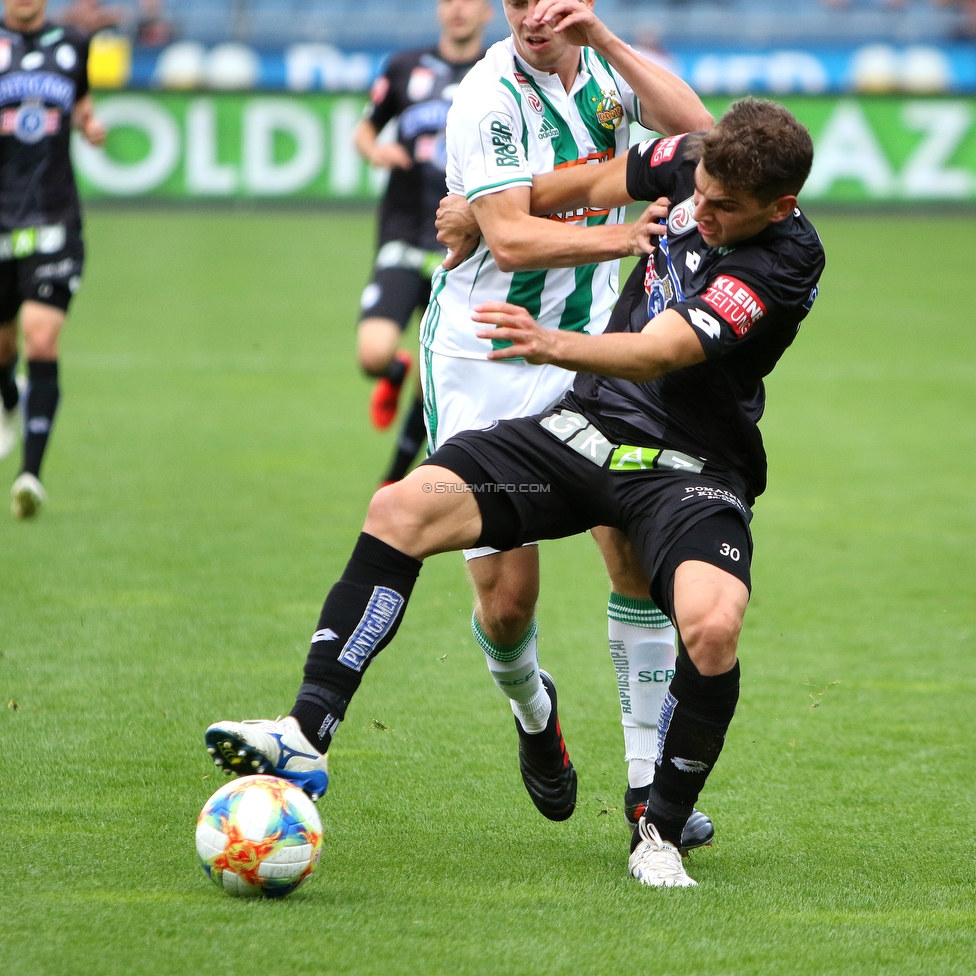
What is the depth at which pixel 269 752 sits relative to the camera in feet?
10.6

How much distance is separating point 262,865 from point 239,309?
38.8 ft

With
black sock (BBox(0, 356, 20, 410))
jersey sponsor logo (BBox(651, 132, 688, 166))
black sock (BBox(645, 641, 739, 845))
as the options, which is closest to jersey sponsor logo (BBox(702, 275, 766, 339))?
jersey sponsor logo (BBox(651, 132, 688, 166))

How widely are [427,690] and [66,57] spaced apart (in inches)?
170

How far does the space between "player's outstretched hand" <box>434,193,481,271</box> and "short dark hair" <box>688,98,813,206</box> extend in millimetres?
779

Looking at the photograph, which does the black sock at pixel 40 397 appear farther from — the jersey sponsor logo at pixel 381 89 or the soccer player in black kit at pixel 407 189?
the jersey sponsor logo at pixel 381 89

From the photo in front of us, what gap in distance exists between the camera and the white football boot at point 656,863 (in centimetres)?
339

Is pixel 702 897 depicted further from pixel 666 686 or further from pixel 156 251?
pixel 156 251

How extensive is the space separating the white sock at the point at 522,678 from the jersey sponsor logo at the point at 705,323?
3.43 ft

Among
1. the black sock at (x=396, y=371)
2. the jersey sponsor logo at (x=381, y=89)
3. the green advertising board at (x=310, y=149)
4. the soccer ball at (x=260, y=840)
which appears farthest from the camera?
the green advertising board at (x=310, y=149)

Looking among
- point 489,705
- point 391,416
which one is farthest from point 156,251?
point 489,705

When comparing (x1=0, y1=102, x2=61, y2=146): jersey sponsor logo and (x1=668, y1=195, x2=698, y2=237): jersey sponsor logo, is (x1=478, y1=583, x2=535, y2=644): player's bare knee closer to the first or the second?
(x1=668, y1=195, x2=698, y2=237): jersey sponsor logo

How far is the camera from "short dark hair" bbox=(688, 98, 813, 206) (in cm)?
328

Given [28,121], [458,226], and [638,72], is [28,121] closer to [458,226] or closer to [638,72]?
[458,226]

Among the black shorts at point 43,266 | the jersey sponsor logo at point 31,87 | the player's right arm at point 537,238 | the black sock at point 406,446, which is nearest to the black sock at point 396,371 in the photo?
the black sock at point 406,446
